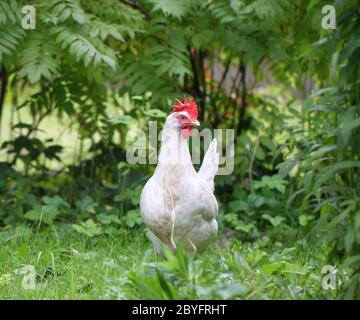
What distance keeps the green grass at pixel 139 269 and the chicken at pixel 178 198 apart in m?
0.19

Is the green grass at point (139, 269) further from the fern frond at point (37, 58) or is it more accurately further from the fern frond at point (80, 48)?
the fern frond at point (80, 48)

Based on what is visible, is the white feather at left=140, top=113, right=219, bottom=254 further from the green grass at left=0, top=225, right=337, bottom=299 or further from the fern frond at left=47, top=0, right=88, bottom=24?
the fern frond at left=47, top=0, right=88, bottom=24

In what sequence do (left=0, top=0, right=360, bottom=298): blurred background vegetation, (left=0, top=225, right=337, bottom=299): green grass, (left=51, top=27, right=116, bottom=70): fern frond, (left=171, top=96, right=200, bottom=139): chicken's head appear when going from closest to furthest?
(left=0, top=225, right=337, bottom=299): green grass < (left=171, top=96, right=200, bottom=139): chicken's head < (left=51, top=27, right=116, bottom=70): fern frond < (left=0, top=0, right=360, bottom=298): blurred background vegetation

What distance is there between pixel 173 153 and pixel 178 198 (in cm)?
29

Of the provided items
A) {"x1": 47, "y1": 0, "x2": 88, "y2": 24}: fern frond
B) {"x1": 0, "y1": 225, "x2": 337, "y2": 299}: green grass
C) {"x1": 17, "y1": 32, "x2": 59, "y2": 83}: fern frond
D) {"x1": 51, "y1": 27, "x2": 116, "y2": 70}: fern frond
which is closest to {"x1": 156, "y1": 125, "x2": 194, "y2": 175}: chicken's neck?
{"x1": 0, "y1": 225, "x2": 337, "y2": 299}: green grass

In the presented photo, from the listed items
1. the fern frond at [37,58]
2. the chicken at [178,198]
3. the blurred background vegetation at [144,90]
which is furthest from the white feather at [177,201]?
the fern frond at [37,58]

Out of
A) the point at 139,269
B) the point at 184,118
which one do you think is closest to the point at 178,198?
the point at 184,118

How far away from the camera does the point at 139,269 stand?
152 inches

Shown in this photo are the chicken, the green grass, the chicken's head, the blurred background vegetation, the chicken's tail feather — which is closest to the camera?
the green grass

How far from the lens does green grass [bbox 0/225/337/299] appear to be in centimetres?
350

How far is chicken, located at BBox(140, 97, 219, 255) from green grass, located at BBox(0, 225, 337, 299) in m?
0.19
